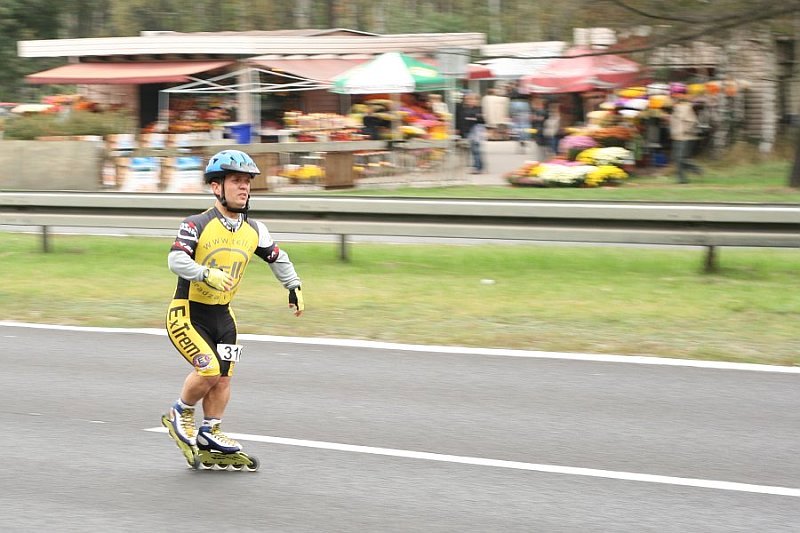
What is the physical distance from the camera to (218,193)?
20.7ft

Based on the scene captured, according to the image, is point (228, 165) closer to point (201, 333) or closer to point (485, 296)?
point (201, 333)

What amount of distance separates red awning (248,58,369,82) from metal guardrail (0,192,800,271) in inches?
629

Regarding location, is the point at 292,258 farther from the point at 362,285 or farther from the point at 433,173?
the point at 433,173

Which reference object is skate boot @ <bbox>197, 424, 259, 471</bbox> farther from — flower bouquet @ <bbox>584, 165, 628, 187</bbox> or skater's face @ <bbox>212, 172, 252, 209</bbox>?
flower bouquet @ <bbox>584, 165, 628, 187</bbox>

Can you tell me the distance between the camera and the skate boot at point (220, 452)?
253 inches

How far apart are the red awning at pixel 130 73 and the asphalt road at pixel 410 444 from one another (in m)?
23.0

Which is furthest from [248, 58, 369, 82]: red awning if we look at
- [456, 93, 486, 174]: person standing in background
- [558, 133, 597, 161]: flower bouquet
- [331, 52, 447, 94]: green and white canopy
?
[558, 133, 597, 161]: flower bouquet

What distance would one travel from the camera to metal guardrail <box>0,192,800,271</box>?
12.5 meters

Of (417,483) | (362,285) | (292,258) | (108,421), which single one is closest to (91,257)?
(292,258)

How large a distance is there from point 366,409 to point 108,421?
5.46 ft

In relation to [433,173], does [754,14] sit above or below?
above

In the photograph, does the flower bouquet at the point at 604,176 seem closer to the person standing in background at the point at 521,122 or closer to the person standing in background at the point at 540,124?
the person standing in background at the point at 540,124

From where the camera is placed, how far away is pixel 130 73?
32.6 metres

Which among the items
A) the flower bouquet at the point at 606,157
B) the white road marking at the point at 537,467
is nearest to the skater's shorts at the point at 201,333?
the white road marking at the point at 537,467
